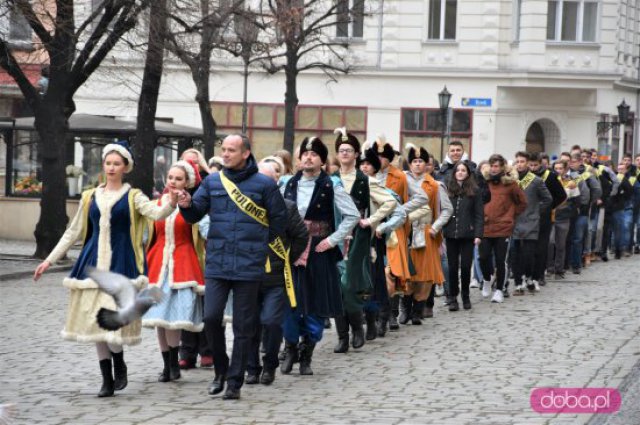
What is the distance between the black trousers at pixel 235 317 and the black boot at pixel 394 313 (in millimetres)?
5143

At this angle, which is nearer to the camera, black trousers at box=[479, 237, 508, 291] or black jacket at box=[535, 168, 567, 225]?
black trousers at box=[479, 237, 508, 291]

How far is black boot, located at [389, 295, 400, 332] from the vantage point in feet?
51.6

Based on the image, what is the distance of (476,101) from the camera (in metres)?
47.8

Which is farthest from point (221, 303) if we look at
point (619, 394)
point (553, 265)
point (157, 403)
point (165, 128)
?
point (165, 128)

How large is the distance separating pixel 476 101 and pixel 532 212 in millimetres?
27699

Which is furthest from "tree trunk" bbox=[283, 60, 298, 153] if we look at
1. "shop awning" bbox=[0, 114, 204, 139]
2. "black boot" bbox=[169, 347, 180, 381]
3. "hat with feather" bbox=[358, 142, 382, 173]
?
"black boot" bbox=[169, 347, 180, 381]

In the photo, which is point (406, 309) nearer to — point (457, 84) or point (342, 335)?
point (342, 335)

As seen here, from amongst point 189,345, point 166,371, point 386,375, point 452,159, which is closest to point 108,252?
point 166,371

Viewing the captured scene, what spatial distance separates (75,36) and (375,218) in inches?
451

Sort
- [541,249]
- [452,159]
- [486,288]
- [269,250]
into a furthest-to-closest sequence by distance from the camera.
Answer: [541,249]
[486,288]
[452,159]
[269,250]

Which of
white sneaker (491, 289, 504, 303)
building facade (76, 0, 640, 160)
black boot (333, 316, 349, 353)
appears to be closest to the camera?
black boot (333, 316, 349, 353)

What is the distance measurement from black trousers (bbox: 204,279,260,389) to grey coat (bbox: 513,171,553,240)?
33.5 ft

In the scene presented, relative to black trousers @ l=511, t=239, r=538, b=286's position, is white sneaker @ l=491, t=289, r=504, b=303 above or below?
below

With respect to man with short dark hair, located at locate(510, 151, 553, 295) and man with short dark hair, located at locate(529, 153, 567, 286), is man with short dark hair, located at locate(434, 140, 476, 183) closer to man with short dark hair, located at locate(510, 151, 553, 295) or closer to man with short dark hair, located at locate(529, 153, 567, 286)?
man with short dark hair, located at locate(510, 151, 553, 295)
